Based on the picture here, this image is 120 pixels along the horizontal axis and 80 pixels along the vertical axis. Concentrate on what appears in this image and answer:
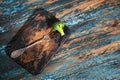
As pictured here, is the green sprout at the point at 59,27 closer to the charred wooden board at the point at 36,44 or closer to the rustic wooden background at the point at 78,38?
the charred wooden board at the point at 36,44

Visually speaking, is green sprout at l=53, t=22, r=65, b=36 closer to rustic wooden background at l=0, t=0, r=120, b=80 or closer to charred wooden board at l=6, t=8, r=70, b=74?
charred wooden board at l=6, t=8, r=70, b=74

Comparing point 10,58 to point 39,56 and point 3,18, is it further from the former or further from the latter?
point 3,18

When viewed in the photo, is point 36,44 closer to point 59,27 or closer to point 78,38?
point 59,27

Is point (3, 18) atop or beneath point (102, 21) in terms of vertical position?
atop

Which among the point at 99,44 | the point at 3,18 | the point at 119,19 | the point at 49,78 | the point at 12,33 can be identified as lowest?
the point at 49,78

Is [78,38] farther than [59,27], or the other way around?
[78,38]

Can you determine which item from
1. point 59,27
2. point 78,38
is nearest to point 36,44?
point 59,27

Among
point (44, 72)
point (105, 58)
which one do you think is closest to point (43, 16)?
point (44, 72)

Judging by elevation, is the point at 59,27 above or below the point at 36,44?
above
